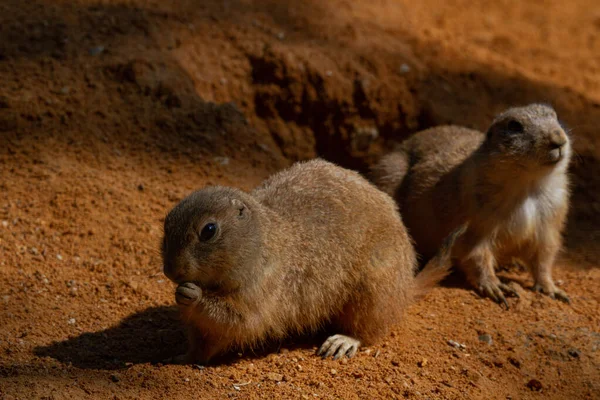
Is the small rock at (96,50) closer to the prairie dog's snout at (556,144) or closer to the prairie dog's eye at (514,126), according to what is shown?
the prairie dog's eye at (514,126)

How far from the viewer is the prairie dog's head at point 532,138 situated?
19.8ft

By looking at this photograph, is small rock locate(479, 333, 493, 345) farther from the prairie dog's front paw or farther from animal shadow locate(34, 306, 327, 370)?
the prairie dog's front paw

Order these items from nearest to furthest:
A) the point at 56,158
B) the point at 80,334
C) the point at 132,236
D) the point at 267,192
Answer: the point at 80,334
the point at 267,192
the point at 132,236
the point at 56,158

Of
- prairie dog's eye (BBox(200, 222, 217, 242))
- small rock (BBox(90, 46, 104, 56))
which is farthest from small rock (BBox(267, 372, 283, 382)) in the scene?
small rock (BBox(90, 46, 104, 56))

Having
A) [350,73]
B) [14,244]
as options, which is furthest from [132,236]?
[350,73]

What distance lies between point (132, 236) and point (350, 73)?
3315 millimetres

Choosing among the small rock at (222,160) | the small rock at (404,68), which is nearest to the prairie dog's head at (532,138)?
the small rock at (404,68)

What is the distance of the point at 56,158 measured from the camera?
6.35 metres

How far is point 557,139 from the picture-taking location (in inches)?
235

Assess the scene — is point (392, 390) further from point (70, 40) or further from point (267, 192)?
point (70, 40)

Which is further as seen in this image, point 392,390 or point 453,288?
point 453,288

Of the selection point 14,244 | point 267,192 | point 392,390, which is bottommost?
point 14,244

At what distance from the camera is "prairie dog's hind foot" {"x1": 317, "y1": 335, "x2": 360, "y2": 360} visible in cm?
513

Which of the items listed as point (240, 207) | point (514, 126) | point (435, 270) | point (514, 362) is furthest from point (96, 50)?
point (514, 362)
